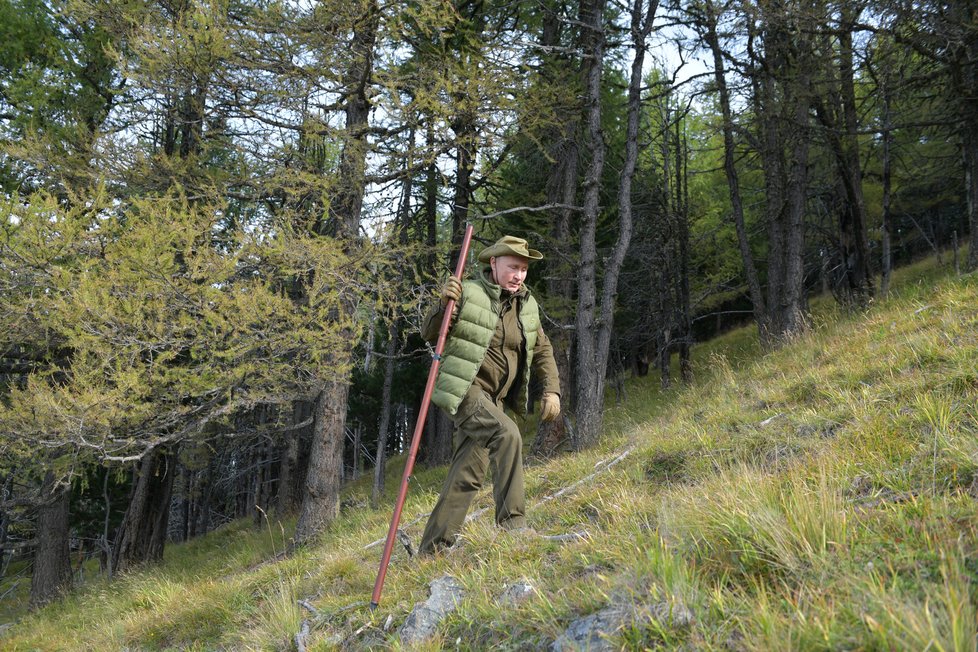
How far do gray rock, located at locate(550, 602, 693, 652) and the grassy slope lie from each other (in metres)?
0.03

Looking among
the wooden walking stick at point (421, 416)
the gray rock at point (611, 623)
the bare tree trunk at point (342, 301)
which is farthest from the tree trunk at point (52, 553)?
the gray rock at point (611, 623)

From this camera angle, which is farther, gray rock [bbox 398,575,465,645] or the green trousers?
the green trousers

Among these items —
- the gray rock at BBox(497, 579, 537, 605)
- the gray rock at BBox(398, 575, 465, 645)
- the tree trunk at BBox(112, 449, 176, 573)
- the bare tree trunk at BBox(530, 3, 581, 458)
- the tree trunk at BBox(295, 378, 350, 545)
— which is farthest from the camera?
the tree trunk at BBox(112, 449, 176, 573)

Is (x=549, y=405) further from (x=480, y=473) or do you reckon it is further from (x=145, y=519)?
(x=145, y=519)

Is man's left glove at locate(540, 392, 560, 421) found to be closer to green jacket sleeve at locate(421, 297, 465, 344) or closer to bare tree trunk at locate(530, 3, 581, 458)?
green jacket sleeve at locate(421, 297, 465, 344)

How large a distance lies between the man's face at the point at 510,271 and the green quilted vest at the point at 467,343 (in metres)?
0.09

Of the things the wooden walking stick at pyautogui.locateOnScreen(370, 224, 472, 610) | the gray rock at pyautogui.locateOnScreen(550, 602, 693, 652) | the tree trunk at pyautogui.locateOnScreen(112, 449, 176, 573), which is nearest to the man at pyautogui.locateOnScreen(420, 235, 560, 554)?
the wooden walking stick at pyautogui.locateOnScreen(370, 224, 472, 610)

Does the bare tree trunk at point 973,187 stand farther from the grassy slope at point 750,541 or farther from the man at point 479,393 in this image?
the man at point 479,393

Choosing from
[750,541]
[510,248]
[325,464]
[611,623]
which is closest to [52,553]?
[325,464]

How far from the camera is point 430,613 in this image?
299cm

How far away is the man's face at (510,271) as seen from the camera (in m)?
4.41

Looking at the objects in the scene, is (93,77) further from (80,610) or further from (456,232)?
(80,610)

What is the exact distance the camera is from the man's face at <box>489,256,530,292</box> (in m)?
4.41

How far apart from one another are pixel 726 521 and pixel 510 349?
91.5 inches
